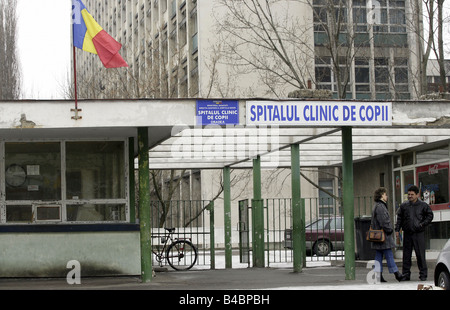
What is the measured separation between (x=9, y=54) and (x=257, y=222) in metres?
25.8

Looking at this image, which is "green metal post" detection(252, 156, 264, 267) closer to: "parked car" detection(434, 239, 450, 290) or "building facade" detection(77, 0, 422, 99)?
"building facade" detection(77, 0, 422, 99)

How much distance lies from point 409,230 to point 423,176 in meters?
4.36

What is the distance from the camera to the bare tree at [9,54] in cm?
3869

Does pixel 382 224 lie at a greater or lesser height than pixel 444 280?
greater

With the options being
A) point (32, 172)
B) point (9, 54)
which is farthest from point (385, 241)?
point (9, 54)

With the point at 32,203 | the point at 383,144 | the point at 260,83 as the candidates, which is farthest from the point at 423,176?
the point at 260,83

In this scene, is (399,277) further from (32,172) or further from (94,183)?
(32,172)

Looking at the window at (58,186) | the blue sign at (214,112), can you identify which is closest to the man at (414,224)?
the blue sign at (214,112)

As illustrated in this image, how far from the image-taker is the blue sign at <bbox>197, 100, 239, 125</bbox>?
12555 mm

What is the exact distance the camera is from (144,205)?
43.2 ft

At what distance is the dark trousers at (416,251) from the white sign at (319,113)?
1996 mm

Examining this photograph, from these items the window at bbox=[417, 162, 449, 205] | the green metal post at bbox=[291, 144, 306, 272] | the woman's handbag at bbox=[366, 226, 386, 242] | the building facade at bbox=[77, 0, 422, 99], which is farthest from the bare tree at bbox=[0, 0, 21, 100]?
the woman's handbag at bbox=[366, 226, 386, 242]

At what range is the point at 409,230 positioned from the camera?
13.1m

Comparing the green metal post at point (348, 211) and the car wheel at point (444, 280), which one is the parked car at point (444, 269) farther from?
the green metal post at point (348, 211)
